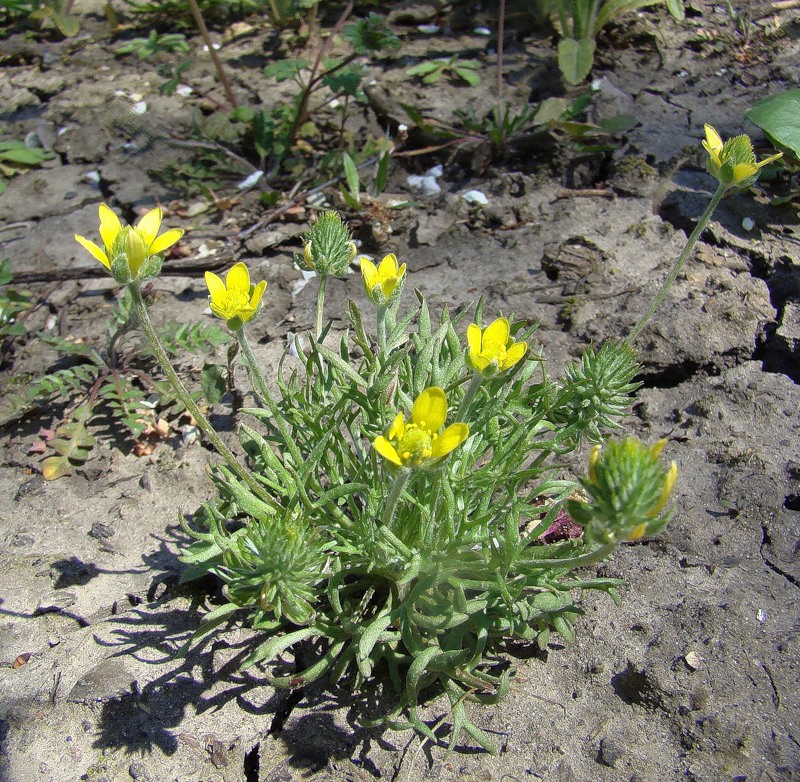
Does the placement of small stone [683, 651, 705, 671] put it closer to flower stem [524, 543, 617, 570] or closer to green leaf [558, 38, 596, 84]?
flower stem [524, 543, 617, 570]

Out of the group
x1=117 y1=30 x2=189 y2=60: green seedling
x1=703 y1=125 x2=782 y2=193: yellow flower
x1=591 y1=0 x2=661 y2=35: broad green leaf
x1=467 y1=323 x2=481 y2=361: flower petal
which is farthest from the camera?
x1=117 y1=30 x2=189 y2=60: green seedling

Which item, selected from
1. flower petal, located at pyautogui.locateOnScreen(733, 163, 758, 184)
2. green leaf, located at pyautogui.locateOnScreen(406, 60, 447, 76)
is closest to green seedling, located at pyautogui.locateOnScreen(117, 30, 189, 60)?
green leaf, located at pyautogui.locateOnScreen(406, 60, 447, 76)

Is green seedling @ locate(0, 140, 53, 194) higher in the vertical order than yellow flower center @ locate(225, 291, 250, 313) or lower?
lower

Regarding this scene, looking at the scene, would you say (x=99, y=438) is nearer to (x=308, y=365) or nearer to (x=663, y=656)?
(x=308, y=365)

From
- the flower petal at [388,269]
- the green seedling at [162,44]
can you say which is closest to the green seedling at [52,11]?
the green seedling at [162,44]

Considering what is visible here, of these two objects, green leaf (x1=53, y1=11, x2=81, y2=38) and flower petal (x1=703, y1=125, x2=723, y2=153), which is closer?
flower petal (x1=703, y1=125, x2=723, y2=153)

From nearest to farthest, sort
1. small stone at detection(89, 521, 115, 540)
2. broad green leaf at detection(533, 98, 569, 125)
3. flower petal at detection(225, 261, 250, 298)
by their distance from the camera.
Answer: flower petal at detection(225, 261, 250, 298) < small stone at detection(89, 521, 115, 540) < broad green leaf at detection(533, 98, 569, 125)

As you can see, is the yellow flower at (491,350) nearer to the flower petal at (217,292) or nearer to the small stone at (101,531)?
the flower petal at (217,292)

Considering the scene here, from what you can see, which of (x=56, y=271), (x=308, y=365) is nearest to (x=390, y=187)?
(x=56, y=271)
